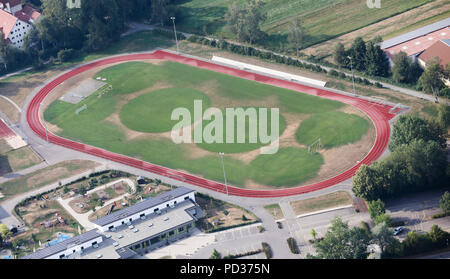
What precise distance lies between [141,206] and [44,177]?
23.2 m

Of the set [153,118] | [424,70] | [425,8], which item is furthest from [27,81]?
[425,8]

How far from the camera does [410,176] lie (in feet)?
302

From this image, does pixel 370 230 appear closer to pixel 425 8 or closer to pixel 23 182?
pixel 23 182

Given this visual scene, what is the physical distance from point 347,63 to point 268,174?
1631 inches

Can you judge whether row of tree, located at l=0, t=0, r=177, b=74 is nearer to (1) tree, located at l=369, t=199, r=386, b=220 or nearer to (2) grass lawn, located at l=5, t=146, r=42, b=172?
(2) grass lawn, located at l=5, t=146, r=42, b=172

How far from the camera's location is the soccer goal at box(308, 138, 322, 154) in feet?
347

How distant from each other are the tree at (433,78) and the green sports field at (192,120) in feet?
51.0

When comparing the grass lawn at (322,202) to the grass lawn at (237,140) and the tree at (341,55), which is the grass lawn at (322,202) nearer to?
the grass lawn at (237,140)

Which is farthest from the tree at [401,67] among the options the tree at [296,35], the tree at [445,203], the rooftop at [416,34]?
the tree at [445,203]

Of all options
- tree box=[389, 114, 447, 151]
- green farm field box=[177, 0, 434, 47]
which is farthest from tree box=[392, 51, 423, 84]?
tree box=[389, 114, 447, 151]

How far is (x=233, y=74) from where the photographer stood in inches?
5226

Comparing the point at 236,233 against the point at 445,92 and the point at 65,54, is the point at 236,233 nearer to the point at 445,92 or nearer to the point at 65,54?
the point at 445,92

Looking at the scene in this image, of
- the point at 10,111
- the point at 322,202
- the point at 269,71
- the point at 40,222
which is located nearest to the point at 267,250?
the point at 322,202

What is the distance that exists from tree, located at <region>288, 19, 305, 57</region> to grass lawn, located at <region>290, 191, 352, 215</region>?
51.0 meters
